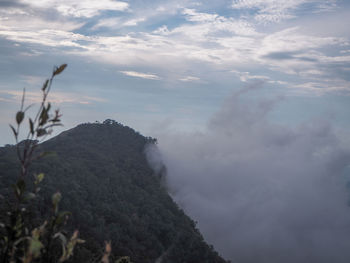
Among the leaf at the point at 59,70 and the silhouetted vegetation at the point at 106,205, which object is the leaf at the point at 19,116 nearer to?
the leaf at the point at 59,70

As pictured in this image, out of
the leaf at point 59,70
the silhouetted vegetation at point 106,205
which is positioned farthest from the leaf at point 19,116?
the silhouetted vegetation at point 106,205

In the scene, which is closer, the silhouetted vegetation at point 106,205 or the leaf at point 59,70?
the leaf at point 59,70

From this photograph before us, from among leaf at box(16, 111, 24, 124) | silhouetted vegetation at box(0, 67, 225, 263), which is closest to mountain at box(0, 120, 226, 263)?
silhouetted vegetation at box(0, 67, 225, 263)

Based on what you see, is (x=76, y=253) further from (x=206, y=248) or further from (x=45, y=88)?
(x=206, y=248)

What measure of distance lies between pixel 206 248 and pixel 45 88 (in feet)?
86.5

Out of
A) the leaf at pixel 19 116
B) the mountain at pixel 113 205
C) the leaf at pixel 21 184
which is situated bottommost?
the mountain at pixel 113 205

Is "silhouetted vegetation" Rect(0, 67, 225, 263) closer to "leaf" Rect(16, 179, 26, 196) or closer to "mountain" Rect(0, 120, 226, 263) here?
"mountain" Rect(0, 120, 226, 263)

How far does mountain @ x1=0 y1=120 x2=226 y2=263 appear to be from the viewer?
1914 centimetres

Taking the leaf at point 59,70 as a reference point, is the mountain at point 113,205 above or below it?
below

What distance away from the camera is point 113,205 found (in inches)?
972

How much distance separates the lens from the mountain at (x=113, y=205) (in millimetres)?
19141

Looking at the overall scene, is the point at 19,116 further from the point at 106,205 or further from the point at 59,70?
the point at 106,205

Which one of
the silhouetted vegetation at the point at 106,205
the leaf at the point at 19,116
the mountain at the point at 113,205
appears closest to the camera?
the leaf at the point at 19,116

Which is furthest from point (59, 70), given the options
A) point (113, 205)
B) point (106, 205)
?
point (113, 205)
